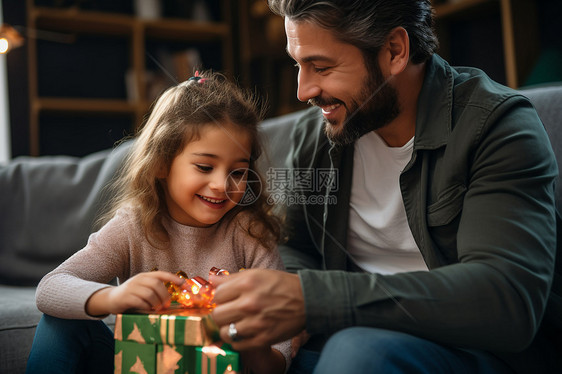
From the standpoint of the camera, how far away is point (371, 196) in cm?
131

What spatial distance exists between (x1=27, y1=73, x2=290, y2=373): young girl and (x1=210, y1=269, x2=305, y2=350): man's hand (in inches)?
9.3

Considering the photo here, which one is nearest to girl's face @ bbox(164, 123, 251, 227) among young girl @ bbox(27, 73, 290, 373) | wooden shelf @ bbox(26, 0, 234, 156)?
young girl @ bbox(27, 73, 290, 373)

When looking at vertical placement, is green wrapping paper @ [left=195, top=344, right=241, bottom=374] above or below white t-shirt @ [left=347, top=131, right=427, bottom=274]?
below

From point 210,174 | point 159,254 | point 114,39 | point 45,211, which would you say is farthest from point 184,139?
point 114,39

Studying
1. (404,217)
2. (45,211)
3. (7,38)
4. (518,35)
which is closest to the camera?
(404,217)

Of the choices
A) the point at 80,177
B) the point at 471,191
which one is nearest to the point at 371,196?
the point at 471,191

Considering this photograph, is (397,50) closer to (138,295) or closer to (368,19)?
(368,19)

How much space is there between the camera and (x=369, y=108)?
1226 mm

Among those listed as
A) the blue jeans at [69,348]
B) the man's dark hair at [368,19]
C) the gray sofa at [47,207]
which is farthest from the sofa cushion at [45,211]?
the man's dark hair at [368,19]

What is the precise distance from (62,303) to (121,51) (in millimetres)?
2738

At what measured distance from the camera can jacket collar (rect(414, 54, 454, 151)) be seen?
1090 millimetres

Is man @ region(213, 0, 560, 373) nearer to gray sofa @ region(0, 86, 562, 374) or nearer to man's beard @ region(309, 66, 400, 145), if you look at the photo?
man's beard @ region(309, 66, 400, 145)

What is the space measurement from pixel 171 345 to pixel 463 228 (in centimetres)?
51

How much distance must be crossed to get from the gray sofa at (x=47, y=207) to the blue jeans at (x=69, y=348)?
26.9 inches
